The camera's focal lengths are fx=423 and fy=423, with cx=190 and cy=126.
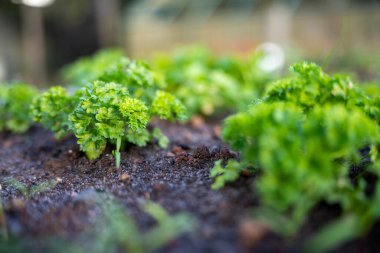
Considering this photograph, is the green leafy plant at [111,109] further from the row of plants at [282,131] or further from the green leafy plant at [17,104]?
the green leafy plant at [17,104]

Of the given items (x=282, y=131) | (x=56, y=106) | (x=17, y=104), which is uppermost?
(x=17, y=104)

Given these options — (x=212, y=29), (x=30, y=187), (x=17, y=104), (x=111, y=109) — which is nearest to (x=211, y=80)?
(x=17, y=104)

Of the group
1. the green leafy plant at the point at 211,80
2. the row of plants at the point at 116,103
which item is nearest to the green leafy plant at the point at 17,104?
the row of plants at the point at 116,103

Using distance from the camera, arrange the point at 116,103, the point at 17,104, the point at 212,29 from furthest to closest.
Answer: the point at 212,29 → the point at 17,104 → the point at 116,103

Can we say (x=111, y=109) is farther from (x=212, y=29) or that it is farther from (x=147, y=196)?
(x=212, y=29)

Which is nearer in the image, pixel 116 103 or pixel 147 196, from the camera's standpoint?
pixel 147 196

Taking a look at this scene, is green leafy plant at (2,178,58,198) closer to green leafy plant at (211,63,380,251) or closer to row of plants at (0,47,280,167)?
row of plants at (0,47,280,167)

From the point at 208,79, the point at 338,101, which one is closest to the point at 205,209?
the point at 338,101

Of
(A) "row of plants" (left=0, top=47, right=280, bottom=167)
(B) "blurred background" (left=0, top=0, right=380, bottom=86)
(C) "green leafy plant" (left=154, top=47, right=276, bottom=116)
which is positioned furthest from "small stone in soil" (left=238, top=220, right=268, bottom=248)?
(B) "blurred background" (left=0, top=0, right=380, bottom=86)
